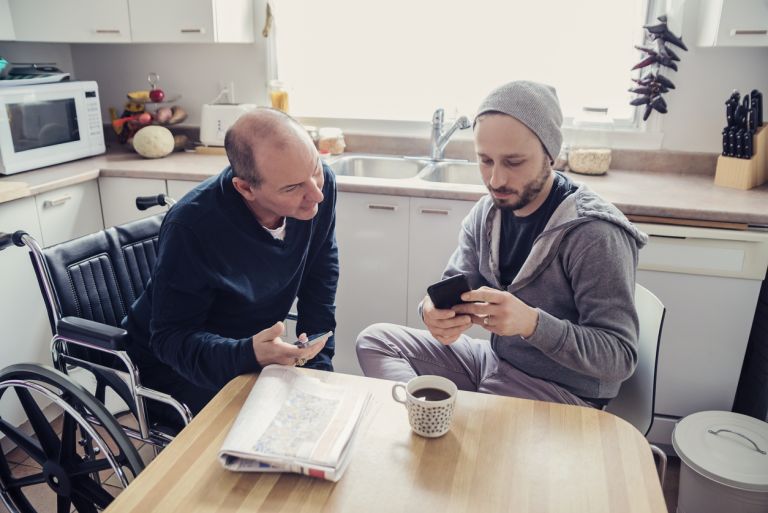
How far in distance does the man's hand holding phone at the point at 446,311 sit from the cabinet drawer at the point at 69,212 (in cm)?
166

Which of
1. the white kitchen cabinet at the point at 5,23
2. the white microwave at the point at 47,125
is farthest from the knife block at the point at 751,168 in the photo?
the white kitchen cabinet at the point at 5,23

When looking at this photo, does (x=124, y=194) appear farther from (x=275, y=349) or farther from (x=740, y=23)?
(x=740, y=23)

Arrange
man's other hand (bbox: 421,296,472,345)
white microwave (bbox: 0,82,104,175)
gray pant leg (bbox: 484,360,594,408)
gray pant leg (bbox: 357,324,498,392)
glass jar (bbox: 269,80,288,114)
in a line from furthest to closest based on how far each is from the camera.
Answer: glass jar (bbox: 269,80,288,114) → white microwave (bbox: 0,82,104,175) → gray pant leg (bbox: 357,324,498,392) → gray pant leg (bbox: 484,360,594,408) → man's other hand (bbox: 421,296,472,345)

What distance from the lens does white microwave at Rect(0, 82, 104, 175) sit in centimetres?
227

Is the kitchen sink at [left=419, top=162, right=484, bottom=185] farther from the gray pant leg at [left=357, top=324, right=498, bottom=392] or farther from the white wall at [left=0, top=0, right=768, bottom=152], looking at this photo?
the gray pant leg at [left=357, top=324, right=498, bottom=392]

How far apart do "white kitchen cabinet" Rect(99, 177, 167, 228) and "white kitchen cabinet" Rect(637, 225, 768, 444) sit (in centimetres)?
188

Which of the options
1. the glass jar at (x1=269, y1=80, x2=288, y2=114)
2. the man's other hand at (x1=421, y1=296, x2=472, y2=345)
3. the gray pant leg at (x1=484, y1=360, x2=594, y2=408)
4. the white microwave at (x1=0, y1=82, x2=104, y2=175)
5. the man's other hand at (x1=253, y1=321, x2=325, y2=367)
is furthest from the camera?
the glass jar at (x1=269, y1=80, x2=288, y2=114)

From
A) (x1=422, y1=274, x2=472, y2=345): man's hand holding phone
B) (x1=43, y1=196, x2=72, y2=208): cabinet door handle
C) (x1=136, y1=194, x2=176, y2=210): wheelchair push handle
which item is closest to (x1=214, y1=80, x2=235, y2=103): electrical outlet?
(x1=43, y1=196, x2=72, y2=208): cabinet door handle

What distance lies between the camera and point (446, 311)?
1.22 meters

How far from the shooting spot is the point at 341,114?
2.89m

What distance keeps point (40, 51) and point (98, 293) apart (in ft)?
6.64

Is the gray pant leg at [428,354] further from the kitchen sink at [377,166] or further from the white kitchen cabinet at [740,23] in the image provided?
the white kitchen cabinet at [740,23]

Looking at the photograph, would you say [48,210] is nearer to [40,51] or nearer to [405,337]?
[40,51]

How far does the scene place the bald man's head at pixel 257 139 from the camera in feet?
4.06
